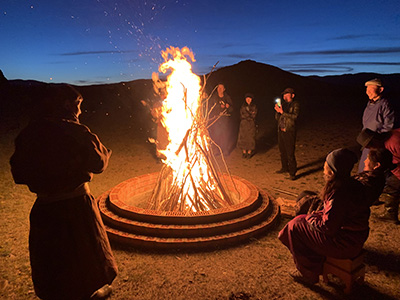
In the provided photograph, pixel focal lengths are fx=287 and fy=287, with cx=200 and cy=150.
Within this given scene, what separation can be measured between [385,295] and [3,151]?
11.0 metres

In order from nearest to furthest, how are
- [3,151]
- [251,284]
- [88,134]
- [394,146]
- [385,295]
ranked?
1. [88,134]
2. [385,295]
3. [251,284]
4. [394,146]
5. [3,151]

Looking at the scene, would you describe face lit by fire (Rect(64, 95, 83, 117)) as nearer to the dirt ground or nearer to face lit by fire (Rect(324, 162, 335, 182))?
the dirt ground

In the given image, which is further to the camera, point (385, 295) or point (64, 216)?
point (385, 295)

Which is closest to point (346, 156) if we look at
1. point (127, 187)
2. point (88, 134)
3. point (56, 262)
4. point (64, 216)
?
point (88, 134)

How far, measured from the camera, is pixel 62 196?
2736 millimetres

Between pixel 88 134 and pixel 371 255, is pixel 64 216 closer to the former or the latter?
pixel 88 134

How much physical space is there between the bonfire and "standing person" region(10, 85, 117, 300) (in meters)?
2.33

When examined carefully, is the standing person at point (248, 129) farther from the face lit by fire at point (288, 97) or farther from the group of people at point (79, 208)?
the group of people at point (79, 208)

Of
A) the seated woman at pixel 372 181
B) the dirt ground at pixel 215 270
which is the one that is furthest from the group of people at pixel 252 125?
the seated woman at pixel 372 181

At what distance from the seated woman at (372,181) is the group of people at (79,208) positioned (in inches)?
0.5

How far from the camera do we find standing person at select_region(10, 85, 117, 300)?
8.48ft

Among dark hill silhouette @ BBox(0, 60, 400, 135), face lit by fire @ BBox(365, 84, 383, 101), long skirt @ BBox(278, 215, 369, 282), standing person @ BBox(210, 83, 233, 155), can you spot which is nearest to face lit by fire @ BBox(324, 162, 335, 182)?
long skirt @ BBox(278, 215, 369, 282)

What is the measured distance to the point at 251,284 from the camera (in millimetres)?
3502

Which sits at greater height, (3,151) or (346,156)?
(346,156)
